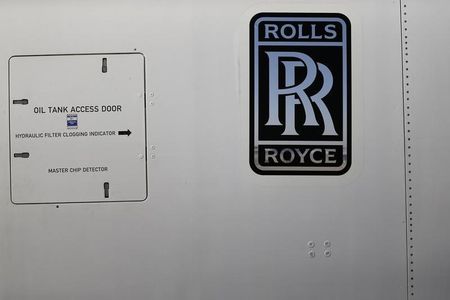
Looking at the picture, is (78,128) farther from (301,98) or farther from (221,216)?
(301,98)

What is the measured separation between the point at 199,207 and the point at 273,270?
443 mm

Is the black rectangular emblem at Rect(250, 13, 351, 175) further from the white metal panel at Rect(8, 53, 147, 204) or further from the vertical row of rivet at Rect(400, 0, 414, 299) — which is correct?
the white metal panel at Rect(8, 53, 147, 204)

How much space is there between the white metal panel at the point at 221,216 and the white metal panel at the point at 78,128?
0.05 m

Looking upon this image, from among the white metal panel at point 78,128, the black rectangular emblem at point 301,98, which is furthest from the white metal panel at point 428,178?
the white metal panel at point 78,128

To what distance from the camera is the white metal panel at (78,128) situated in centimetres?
211

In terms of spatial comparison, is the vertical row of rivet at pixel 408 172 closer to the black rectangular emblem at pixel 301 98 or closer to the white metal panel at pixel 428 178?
the white metal panel at pixel 428 178

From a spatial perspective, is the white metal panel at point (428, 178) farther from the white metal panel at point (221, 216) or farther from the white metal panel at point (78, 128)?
the white metal panel at point (78, 128)

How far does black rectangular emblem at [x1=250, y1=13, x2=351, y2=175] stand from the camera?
2.10m

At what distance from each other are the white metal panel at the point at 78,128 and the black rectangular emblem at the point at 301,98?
0.55 metres

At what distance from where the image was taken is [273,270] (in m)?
2.08

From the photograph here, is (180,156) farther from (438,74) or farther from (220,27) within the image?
(438,74)

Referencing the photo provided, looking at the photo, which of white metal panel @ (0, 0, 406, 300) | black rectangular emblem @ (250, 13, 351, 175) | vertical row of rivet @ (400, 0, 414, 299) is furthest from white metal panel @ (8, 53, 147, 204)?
vertical row of rivet @ (400, 0, 414, 299)

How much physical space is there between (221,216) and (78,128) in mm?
776

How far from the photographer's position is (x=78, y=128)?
2.12 m
